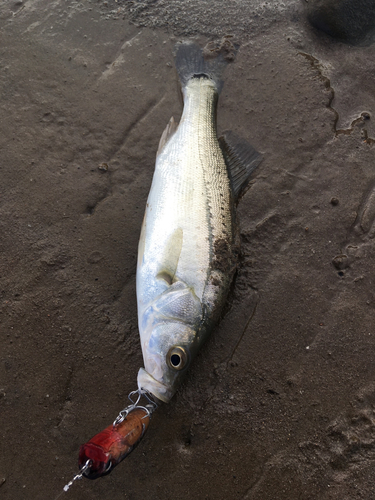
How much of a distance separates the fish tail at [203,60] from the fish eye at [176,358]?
2873mm

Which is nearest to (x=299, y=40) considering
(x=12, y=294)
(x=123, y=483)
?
(x=12, y=294)

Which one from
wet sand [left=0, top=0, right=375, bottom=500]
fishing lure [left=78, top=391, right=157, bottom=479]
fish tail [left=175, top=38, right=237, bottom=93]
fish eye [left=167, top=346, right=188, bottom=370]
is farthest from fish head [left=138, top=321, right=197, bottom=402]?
fish tail [left=175, top=38, right=237, bottom=93]

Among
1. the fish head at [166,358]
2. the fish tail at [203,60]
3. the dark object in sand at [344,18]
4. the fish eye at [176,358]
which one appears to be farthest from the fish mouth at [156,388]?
the dark object in sand at [344,18]

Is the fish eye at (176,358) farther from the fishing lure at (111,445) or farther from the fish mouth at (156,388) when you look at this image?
the fishing lure at (111,445)

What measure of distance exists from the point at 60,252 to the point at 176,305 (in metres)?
1.27

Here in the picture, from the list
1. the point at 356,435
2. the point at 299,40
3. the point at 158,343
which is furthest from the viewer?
the point at 299,40

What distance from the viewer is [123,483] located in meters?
2.81

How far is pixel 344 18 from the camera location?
14.2ft

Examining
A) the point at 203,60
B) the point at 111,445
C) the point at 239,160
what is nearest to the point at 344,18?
the point at 203,60

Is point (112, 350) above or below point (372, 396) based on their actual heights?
above

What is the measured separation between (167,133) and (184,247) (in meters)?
1.36

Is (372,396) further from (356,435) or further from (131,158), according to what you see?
(131,158)

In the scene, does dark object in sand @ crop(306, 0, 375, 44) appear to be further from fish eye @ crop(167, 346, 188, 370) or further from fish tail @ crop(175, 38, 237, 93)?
fish eye @ crop(167, 346, 188, 370)

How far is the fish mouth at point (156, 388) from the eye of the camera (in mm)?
2742
